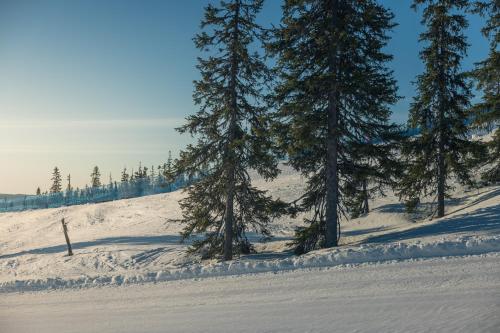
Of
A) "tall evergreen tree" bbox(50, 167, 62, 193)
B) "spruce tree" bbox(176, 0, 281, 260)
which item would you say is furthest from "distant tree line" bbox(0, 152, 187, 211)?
"spruce tree" bbox(176, 0, 281, 260)

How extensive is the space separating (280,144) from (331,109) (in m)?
2.54

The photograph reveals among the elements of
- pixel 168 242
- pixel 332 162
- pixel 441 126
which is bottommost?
pixel 168 242

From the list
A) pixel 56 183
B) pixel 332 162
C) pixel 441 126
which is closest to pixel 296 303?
pixel 332 162

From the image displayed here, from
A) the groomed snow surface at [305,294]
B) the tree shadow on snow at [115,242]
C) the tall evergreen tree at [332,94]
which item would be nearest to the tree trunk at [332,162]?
the tall evergreen tree at [332,94]

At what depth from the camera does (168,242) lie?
26719 mm

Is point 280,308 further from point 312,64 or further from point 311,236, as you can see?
→ point 312,64

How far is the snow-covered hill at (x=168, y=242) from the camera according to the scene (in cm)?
983

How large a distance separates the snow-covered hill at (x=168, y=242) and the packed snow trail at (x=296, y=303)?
0.91m

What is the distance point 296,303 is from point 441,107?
54.8ft

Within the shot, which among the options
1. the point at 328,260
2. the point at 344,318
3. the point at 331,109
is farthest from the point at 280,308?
the point at 331,109

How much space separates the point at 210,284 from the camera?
8656mm

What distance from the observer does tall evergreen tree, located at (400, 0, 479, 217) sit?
18.5 meters

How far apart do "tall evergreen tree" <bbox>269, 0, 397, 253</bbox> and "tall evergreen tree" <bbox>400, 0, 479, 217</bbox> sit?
20.5 ft

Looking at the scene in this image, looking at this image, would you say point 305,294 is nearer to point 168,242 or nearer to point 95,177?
point 168,242
